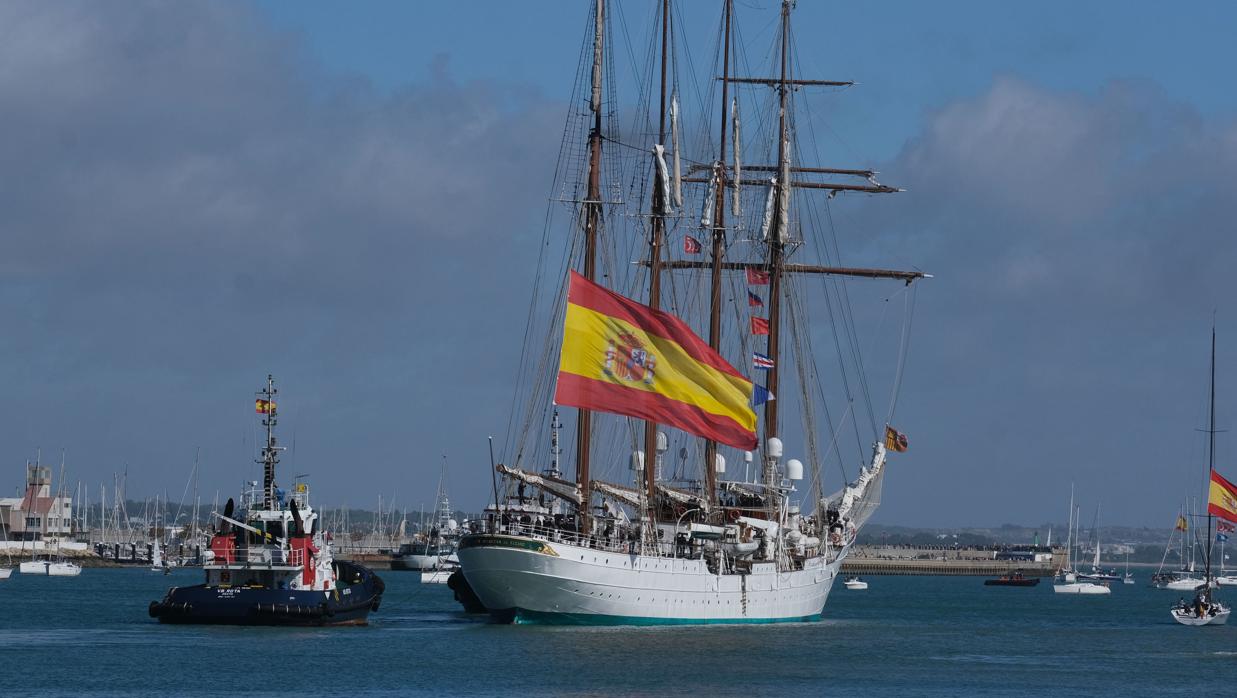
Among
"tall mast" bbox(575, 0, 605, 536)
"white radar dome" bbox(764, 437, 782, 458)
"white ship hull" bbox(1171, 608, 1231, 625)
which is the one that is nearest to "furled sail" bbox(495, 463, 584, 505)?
"tall mast" bbox(575, 0, 605, 536)

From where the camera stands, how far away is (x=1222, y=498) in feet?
390

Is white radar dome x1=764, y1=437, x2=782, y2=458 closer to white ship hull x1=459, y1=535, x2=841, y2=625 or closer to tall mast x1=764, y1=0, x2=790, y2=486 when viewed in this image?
tall mast x1=764, y1=0, x2=790, y2=486

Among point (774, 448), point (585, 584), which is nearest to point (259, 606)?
point (585, 584)

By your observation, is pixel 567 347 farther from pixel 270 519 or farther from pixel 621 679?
pixel 621 679

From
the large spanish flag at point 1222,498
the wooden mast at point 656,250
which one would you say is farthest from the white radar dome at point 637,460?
the large spanish flag at point 1222,498

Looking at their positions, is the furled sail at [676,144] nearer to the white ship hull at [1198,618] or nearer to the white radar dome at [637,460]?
the white radar dome at [637,460]

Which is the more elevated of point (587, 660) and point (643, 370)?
point (643, 370)

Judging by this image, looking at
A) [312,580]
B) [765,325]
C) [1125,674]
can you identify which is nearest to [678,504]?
[765,325]

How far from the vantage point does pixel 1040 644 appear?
355ft

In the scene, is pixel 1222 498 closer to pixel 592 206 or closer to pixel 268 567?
pixel 592 206

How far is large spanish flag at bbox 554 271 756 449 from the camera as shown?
97.1 m

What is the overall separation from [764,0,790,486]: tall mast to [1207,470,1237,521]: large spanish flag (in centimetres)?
2615

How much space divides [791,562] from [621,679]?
39.1m

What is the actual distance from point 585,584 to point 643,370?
11.2 metres
